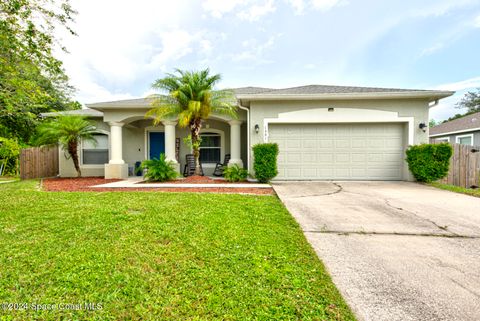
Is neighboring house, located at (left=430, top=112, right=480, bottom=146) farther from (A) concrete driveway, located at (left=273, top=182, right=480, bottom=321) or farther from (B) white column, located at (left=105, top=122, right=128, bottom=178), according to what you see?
(B) white column, located at (left=105, top=122, right=128, bottom=178)

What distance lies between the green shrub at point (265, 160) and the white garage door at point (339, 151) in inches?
33.5

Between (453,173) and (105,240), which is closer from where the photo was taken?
(105,240)

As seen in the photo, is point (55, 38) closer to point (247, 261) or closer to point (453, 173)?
point (247, 261)

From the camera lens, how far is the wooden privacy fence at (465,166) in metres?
7.29

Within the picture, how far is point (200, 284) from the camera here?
1.85 meters

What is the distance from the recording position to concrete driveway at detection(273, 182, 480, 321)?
1.66 meters

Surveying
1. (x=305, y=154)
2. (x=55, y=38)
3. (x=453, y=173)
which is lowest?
(x=453, y=173)

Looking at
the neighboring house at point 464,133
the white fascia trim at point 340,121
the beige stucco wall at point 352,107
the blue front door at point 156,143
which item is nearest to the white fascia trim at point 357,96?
the beige stucco wall at point 352,107

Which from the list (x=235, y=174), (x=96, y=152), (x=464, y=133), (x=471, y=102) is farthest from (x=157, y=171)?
(x=471, y=102)

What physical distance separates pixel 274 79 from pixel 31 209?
16.5 m

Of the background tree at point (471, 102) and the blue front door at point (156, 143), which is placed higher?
the background tree at point (471, 102)

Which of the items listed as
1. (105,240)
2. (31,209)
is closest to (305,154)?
(105,240)

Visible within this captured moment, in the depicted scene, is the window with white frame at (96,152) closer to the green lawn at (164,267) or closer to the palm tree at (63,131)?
the palm tree at (63,131)

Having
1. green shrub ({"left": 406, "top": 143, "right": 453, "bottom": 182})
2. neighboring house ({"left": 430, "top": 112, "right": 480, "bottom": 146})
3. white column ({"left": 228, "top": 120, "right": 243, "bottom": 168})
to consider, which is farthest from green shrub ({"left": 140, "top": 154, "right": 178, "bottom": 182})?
neighboring house ({"left": 430, "top": 112, "right": 480, "bottom": 146})
